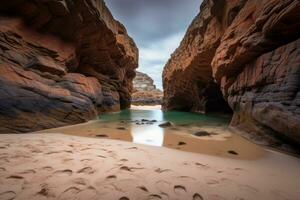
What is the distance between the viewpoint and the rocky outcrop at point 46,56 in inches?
243

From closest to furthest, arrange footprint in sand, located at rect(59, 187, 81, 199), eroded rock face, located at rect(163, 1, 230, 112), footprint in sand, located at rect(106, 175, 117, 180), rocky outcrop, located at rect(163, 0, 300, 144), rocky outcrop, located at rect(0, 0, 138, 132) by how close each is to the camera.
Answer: footprint in sand, located at rect(59, 187, 81, 199)
footprint in sand, located at rect(106, 175, 117, 180)
rocky outcrop, located at rect(163, 0, 300, 144)
rocky outcrop, located at rect(0, 0, 138, 132)
eroded rock face, located at rect(163, 1, 230, 112)

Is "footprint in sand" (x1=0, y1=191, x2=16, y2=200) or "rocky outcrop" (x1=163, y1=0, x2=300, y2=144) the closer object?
"footprint in sand" (x1=0, y1=191, x2=16, y2=200)

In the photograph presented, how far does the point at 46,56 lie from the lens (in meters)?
9.56

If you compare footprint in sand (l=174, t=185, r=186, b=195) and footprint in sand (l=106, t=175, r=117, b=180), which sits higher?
footprint in sand (l=106, t=175, r=117, b=180)

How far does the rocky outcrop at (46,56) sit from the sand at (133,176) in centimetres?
355

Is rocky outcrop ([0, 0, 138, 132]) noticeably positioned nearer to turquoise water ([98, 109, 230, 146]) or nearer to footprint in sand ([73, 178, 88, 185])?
turquoise water ([98, 109, 230, 146])

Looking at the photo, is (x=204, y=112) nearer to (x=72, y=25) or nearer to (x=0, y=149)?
(x=72, y=25)

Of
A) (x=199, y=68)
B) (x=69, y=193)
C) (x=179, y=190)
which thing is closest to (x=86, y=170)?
(x=69, y=193)

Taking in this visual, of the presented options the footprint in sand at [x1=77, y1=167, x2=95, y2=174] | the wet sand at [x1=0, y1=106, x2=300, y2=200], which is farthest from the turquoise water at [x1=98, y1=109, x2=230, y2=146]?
the footprint in sand at [x1=77, y1=167, x2=95, y2=174]

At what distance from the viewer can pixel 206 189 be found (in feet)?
6.85

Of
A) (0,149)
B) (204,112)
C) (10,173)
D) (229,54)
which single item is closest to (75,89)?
(0,149)

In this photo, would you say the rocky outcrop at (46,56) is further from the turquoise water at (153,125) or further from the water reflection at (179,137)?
the turquoise water at (153,125)

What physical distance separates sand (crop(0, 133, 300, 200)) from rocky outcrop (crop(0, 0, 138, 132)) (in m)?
3.55

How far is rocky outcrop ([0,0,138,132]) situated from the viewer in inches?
243
